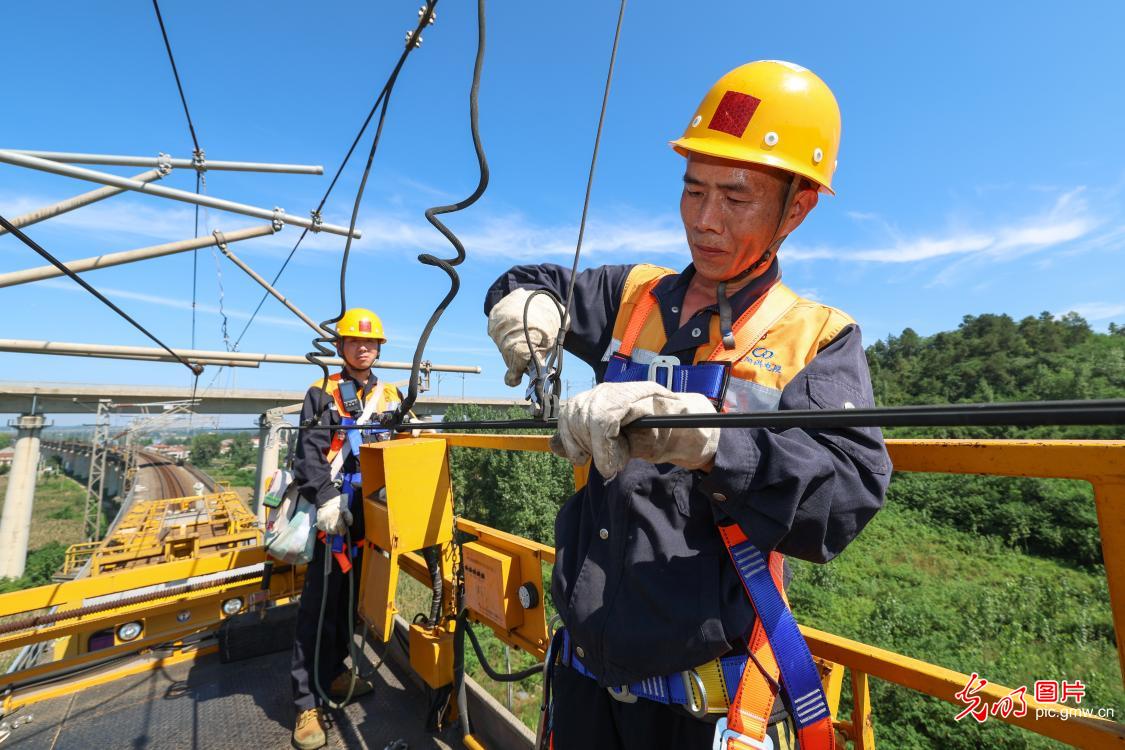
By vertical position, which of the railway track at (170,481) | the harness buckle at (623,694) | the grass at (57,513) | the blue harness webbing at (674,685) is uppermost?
the blue harness webbing at (674,685)

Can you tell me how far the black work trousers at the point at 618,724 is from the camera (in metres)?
1.25

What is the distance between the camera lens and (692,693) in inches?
48.1

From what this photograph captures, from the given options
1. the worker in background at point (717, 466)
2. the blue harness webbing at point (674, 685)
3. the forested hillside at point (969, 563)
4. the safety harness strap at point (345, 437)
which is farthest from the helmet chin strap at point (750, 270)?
the forested hillside at point (969, 563)

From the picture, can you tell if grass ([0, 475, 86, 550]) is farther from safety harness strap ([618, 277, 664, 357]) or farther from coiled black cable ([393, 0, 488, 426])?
safety harness strap ([618, 277, 664, 357])

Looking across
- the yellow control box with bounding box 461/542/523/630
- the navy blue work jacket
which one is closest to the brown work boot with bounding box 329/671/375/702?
the yellow control box with bounding box 461/542/523/630

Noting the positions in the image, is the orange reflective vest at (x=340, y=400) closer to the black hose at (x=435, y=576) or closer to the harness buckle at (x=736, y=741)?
the black hose at (x=435, y=576)

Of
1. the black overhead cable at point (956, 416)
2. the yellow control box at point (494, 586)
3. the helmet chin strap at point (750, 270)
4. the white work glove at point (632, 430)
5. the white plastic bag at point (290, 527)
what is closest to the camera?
the black overhead cable at point (956, 416)

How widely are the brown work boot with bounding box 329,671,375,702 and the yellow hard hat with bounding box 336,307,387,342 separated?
2252 millimetres

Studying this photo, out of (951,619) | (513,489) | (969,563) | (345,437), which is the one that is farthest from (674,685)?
(969,563)

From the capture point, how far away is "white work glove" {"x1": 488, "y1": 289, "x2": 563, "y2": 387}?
161cm

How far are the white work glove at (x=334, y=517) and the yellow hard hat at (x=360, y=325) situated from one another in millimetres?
1239

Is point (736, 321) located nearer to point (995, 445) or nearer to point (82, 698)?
point (995, 445)

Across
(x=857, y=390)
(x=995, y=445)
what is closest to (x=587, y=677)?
(x=857, y=390)

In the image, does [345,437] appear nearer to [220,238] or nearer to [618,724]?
[618,724]
